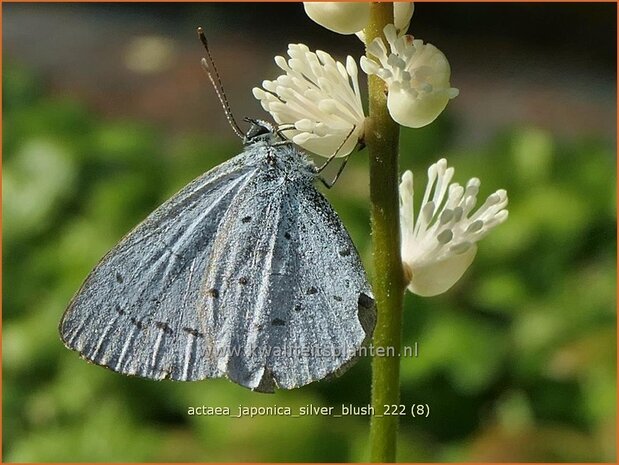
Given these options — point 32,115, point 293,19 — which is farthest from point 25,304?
point 293,19

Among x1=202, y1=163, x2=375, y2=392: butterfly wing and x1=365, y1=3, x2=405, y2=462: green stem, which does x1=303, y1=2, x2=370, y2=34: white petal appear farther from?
x1=202, y1=163, x2=375, y2=392: butterfly wing

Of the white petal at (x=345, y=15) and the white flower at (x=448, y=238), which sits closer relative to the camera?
the white petal at (x=345, y=15)

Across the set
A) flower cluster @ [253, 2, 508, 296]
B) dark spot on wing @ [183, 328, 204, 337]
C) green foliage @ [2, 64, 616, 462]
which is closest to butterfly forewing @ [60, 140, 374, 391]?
dark spot on wing @ [183, 328, 204, 337]

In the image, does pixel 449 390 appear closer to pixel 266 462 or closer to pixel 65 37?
pixel 266 462

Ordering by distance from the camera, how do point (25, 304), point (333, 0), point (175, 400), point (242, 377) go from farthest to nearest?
1. point (25, 304)
2. point (175, 400)
3. point (242, 377)
4. point (333, 0)

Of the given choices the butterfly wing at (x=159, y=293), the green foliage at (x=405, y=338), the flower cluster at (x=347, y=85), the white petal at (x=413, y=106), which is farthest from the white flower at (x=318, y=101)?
the green foliage at (x=405, y=338)

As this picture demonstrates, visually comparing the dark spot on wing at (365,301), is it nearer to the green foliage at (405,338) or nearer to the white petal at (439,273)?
the white petal at (439,273)
